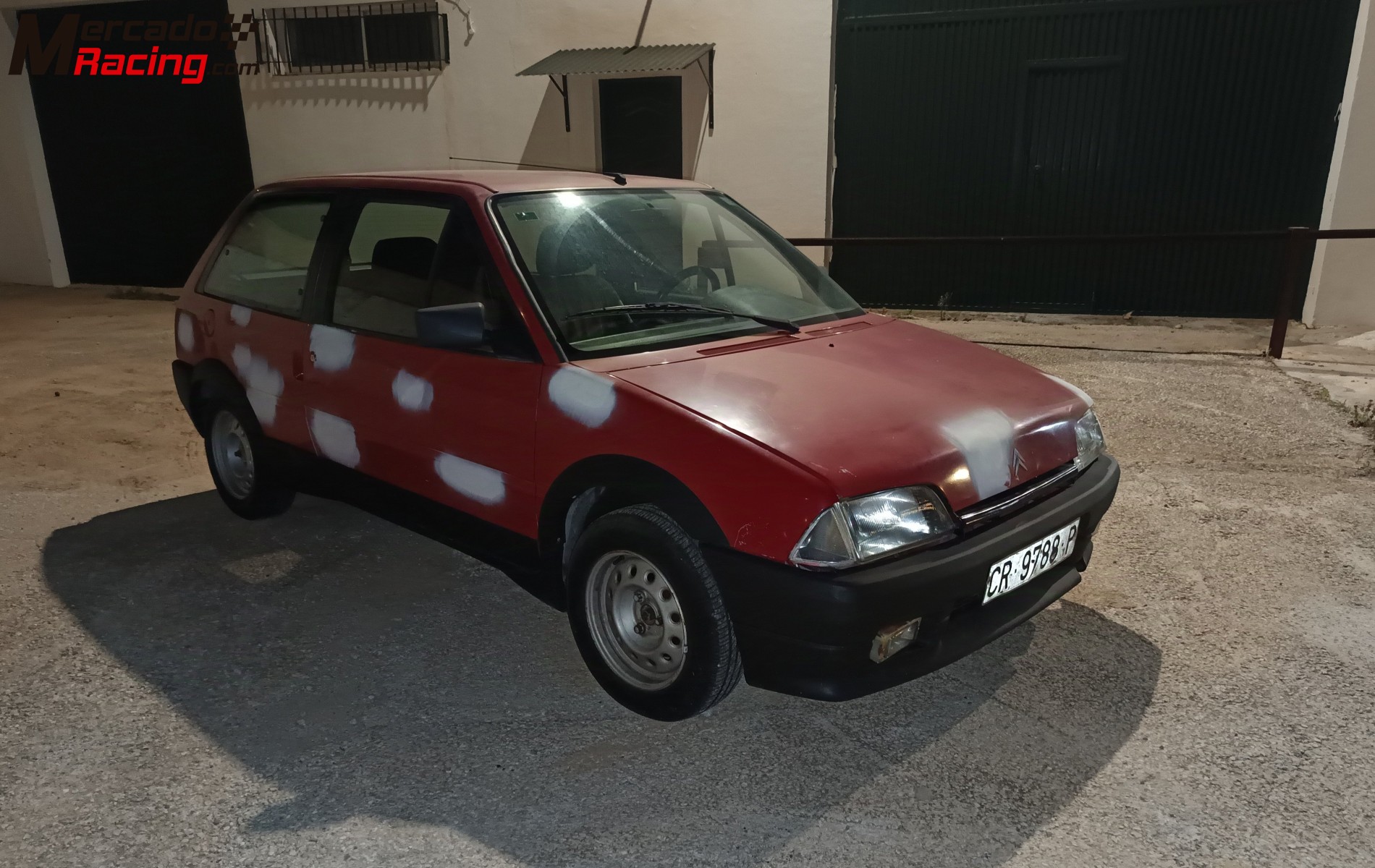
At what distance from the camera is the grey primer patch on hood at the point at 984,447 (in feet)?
8.99

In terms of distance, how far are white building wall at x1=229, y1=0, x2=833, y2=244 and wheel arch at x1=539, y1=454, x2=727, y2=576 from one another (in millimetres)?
7988

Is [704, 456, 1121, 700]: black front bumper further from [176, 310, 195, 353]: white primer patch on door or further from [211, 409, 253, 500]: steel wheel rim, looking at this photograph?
[176, 310, 195, 353]: white primer patch on door

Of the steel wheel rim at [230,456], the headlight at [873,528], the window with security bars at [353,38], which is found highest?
the window with security bars at [353,38]

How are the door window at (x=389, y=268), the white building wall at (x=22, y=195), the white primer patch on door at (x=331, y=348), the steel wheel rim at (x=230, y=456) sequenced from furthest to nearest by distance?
the white building wall at (x=22, y=195)
the steel wheel rim at (x=230, y=456)
the white primer patch on door at (x=331, y=348)
the door window at (x=389, y=268)

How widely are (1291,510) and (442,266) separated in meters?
4.00

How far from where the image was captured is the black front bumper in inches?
97.1

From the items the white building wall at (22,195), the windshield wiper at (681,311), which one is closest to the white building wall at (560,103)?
the white building wall at (22,195)

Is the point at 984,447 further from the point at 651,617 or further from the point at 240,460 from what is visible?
the point at 240,460

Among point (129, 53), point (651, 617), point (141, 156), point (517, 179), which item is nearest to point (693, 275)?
point (517, 179)

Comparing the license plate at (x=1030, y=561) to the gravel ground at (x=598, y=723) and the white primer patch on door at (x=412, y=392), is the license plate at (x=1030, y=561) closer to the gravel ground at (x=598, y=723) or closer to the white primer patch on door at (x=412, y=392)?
the gravel ground at (x=598, y=723)

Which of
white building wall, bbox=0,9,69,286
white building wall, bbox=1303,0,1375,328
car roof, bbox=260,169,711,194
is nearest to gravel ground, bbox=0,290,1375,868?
car roof, bbox=260,169,711,194

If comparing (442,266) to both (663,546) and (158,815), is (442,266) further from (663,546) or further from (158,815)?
(158,815)

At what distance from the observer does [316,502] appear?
195 inches

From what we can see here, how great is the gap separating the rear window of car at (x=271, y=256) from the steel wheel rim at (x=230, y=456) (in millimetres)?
608
